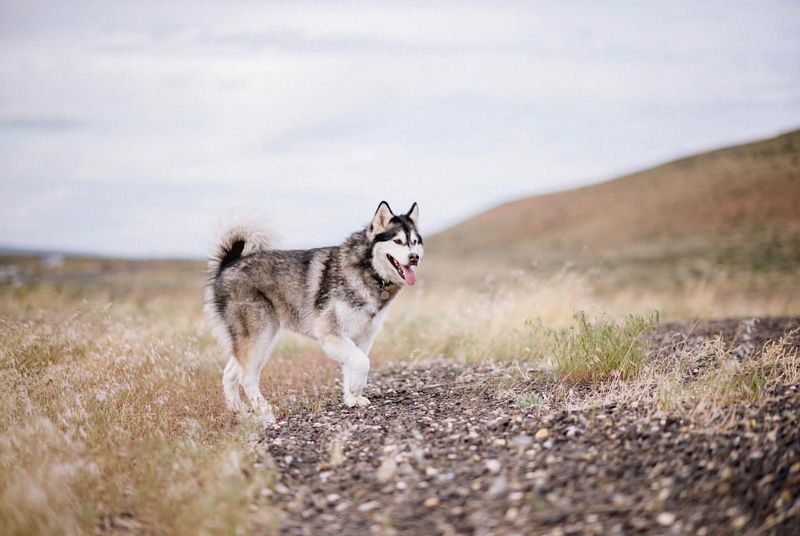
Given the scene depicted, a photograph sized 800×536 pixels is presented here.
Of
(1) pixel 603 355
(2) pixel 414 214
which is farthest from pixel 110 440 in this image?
(1) pixel 603 355

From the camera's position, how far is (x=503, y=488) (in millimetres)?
4004

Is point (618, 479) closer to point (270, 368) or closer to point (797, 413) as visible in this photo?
point (797, 413)

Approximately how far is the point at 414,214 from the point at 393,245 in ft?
3.07

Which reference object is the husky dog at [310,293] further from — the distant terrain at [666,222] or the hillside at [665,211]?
the hillside at [665,211]

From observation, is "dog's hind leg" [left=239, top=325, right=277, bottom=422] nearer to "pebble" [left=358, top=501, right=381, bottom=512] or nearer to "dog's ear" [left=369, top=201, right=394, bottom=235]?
"dog's ear" [left=369, top=201, right=394, bottom=235]

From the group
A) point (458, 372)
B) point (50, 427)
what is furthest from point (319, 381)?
point (50, 427)

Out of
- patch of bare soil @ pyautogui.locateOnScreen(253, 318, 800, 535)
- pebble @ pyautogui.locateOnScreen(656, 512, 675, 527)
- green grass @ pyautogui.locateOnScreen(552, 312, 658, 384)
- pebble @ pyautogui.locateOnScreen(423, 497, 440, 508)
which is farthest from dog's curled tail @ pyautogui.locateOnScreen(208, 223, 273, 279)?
pebble @ pyautogui.locateOnScreen(656, 512, 675, 527)

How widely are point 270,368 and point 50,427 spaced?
15.2 ft

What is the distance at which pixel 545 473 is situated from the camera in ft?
13.6

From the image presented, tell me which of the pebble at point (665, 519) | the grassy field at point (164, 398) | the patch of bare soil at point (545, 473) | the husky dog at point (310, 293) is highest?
the husky dog at point (310, 293)

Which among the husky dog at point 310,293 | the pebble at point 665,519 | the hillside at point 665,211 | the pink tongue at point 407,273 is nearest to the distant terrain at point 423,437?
the pebble at point 665,519

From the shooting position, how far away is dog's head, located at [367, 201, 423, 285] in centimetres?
702

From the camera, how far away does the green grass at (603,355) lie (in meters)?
6.57

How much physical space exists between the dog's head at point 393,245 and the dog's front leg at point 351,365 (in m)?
1.00
